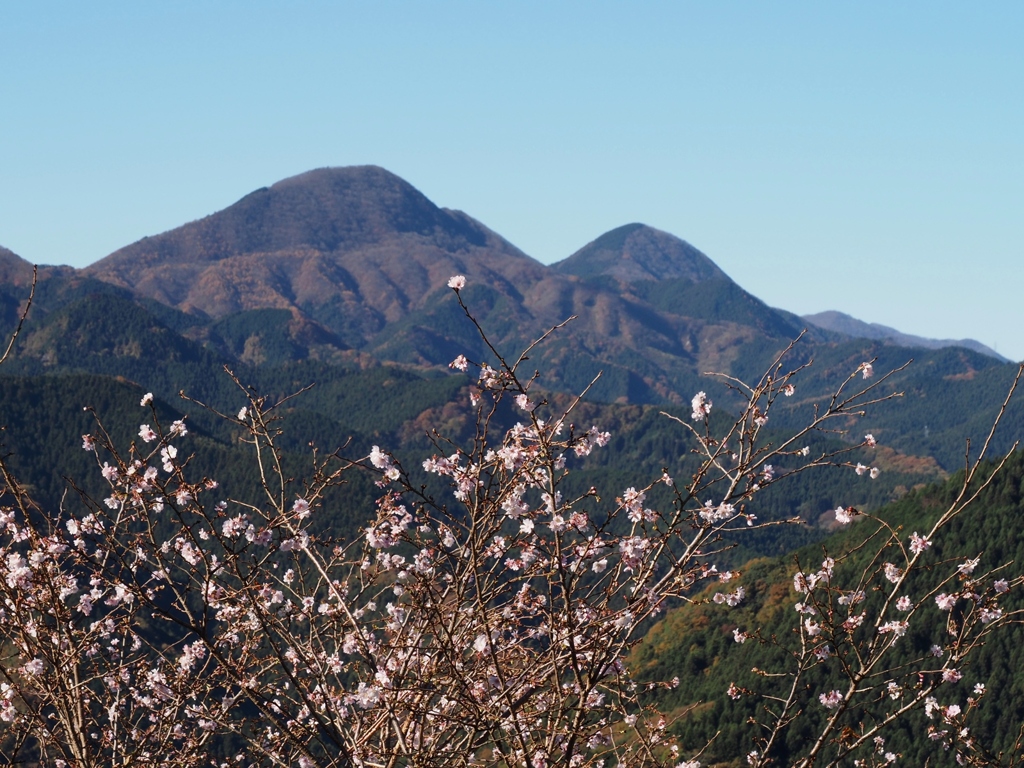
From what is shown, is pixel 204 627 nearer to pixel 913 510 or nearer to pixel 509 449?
pixel 509 449

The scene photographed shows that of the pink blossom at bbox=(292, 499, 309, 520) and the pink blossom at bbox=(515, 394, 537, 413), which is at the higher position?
the pink blossom at bbox=(515, 394, 537, 413)

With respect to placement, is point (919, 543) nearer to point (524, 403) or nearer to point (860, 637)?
point (524, 403)

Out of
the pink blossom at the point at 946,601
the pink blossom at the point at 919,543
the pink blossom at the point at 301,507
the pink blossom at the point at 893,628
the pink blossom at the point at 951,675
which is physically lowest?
the pink blossom at the point at 951,675

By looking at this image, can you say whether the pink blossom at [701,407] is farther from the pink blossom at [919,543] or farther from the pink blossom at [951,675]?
the pink blossom at [951,675]

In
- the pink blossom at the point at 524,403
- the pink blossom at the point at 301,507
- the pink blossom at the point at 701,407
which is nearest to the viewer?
the pink blossom at the point at 524,403

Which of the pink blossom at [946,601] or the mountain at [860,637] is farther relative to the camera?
the mountain at [860,637]

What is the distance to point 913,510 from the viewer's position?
160000 millimetres

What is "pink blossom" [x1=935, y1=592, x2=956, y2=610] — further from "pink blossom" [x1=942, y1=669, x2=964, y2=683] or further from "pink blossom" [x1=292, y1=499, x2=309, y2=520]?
"pink blossom" [x1=292, y1=499, x2=309, y2=520]

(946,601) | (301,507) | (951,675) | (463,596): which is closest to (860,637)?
(951,675)

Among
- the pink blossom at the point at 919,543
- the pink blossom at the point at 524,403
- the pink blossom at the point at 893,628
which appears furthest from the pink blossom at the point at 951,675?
the pink blossom at the point at 524,403

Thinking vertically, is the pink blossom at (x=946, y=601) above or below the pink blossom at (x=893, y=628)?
above

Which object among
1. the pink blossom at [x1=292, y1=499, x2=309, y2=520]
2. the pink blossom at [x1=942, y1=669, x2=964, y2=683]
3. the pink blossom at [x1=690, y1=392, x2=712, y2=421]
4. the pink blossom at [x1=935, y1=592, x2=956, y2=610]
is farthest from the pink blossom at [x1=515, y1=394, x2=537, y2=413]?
the pink blossom at [x1=942, y1=669, x2=964, y2=683]

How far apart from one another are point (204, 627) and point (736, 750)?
11827 cm

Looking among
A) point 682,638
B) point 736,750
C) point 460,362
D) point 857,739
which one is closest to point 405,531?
point 460,362
